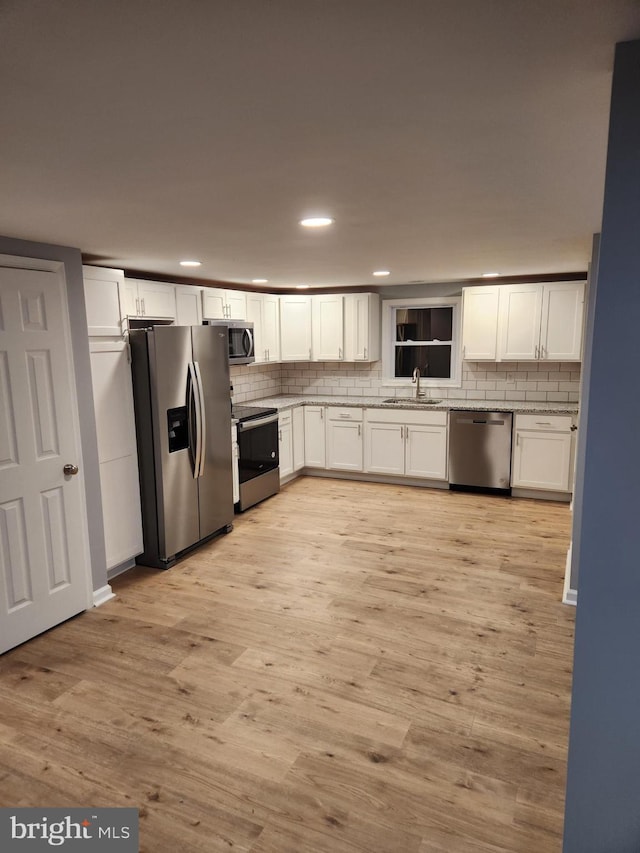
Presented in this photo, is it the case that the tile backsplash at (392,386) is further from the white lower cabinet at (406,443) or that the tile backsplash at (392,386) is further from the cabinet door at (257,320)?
the white lower cabinet at (406,443)

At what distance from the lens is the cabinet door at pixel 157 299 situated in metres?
4.34

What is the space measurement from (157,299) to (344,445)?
272 cm

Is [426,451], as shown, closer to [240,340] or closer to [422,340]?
A: [422,340]

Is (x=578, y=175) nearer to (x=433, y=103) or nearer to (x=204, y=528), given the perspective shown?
(x=433, y=103)

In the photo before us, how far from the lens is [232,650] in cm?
301

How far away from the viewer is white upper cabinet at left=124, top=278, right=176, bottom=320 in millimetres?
4188

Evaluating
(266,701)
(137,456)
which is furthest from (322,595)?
(137,456)

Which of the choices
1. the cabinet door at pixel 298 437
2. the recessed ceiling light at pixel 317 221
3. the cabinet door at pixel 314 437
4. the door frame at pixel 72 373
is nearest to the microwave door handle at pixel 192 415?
the door frame at pixel 72 373

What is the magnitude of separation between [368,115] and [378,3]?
471mm

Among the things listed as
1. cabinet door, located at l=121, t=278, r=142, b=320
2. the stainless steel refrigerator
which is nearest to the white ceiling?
the stainless steel refrigerator

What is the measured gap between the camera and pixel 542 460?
537 cm

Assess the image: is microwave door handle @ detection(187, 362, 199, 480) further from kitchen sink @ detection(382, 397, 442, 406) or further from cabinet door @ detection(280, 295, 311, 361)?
kitchen sink @ detection(382, 397, 442, 406)

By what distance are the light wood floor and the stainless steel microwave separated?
199 centimetres

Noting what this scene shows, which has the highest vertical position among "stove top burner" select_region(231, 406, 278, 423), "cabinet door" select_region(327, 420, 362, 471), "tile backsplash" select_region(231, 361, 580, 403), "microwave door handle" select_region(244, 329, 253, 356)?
"microwave door handle" select_region(244, 329, 253, 356)
